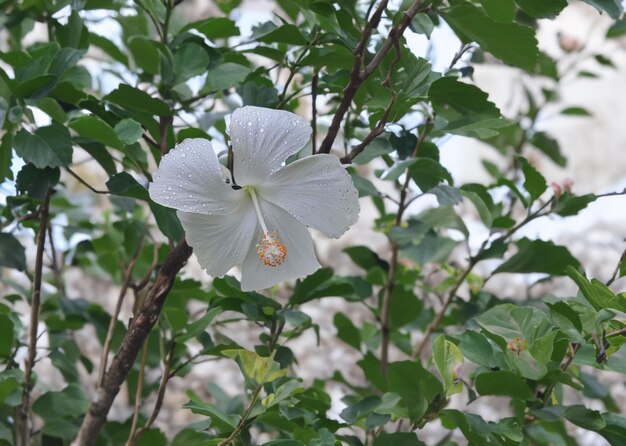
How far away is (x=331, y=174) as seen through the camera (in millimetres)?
735

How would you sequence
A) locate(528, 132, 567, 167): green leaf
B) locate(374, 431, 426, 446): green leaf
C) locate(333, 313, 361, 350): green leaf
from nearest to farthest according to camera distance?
locate(374, 431, 426, 446): green leaf
locate(333, 313, 361, 350): green leaf
locate(528, 132, 567, 167): green leaf

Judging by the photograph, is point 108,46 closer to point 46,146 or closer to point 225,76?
point 225,76

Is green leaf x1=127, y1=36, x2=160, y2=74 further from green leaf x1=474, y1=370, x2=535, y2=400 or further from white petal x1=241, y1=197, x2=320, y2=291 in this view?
green leaf x1=474, y1=370, x2=535, y2=400

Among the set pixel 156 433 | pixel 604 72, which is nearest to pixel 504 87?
pixel 604 72

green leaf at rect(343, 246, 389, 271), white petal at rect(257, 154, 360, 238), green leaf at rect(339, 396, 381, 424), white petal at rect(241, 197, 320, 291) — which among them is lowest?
green leaf at rect(339, 396, 381, 424)

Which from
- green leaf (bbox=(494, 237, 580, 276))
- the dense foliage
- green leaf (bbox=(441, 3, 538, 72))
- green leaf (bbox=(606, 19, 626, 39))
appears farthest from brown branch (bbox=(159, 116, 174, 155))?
green leaf (bbox=(606, 19, 626, 39))

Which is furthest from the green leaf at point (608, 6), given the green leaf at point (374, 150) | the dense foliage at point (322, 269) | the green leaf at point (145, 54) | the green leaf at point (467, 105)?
the green leaf at point (145, 54)

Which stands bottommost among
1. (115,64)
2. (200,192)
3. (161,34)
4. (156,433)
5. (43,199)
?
(156,433)

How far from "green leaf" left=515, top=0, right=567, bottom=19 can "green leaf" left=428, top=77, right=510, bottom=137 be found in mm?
85

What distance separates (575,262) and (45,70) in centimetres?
64

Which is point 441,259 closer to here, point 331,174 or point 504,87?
point 331,174

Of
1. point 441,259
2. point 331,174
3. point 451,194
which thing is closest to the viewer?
point 331,174

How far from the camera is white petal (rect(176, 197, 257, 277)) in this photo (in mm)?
755

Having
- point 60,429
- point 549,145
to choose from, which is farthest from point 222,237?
point 549,145
